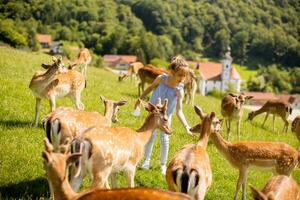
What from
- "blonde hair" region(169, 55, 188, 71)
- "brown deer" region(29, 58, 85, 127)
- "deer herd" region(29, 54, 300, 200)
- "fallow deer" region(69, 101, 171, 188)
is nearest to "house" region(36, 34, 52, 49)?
"brown deer" region(29, 58, 85, 127)

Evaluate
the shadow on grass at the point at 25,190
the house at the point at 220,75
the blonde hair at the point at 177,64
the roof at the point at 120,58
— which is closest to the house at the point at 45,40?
the roof at the point at 120,58

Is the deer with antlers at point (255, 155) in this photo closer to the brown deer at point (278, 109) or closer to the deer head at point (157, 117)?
the deer head at point (157, 117)

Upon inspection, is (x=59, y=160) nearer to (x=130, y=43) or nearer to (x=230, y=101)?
(x=230, y=101)

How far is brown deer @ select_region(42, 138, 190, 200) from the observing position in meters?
5.09

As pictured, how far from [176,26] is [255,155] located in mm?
147653

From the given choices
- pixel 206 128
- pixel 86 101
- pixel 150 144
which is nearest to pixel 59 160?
pixel 206 128

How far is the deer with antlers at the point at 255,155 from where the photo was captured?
405 inches

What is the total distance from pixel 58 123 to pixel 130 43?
112306 millimetres

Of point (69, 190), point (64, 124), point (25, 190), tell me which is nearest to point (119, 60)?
point (64, 124)

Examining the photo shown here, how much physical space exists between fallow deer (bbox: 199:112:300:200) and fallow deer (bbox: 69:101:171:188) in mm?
2044

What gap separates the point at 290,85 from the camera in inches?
4931

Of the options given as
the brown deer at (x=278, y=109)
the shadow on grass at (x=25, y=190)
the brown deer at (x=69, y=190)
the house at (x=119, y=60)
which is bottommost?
the house at (x=119, y=60)

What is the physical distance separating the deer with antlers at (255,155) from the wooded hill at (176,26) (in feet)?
296

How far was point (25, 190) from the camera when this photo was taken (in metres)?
8.30
